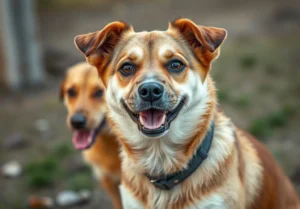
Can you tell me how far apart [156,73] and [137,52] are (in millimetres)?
244

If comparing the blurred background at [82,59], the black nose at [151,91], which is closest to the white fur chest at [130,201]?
the black nose at [151,91]

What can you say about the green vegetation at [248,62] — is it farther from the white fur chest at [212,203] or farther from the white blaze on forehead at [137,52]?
the white fur chest at [212,203]

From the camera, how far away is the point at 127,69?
3777mm

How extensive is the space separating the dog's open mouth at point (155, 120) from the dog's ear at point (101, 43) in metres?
0.55

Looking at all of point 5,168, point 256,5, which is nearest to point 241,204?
point 5,168

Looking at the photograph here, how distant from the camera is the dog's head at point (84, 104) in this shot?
5031 millimetres

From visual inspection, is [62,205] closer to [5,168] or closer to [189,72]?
[5,168]

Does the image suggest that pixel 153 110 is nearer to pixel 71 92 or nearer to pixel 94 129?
pixel 94 129

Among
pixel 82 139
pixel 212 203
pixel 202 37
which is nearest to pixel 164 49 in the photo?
pixel 202 37

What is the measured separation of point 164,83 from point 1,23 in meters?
5.40

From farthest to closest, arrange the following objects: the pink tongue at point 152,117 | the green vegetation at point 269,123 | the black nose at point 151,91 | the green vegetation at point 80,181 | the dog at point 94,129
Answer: the green vegetation at point 269,123
the green vegetation at point 80,181
the dog at point 94,129
the pink tongue at point 152,117
the black nose at point 151,91

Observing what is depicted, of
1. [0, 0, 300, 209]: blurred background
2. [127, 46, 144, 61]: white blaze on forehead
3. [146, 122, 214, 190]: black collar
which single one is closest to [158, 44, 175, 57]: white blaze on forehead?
[127, 46, 144, 61]: white blaze on forehead

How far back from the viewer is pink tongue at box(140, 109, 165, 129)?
3607 millimetres

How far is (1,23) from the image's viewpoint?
27.3ft
